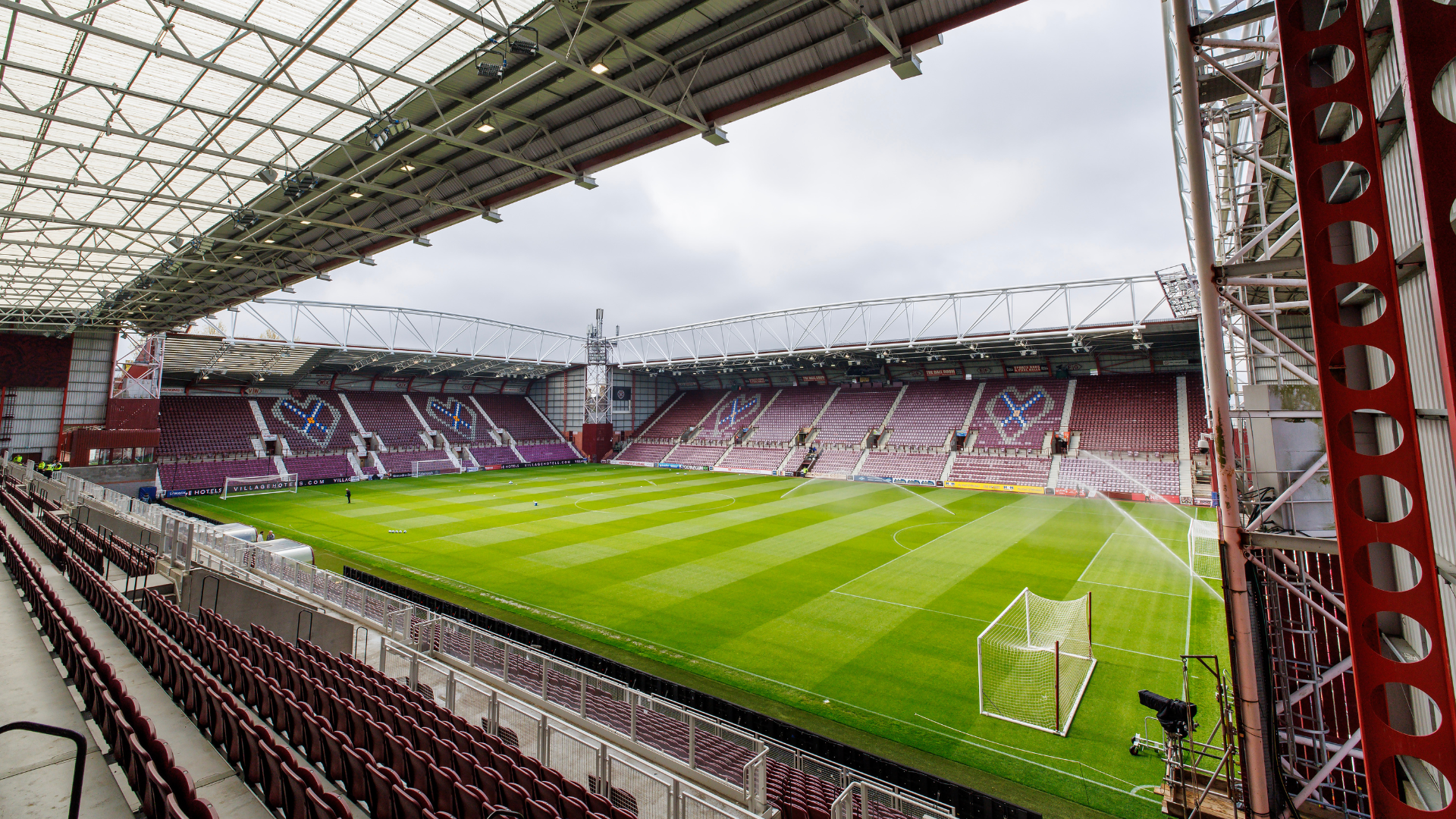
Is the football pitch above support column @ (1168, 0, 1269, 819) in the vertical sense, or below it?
below

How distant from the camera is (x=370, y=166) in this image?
1346 cm

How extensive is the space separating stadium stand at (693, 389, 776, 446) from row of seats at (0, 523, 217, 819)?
1897 inches

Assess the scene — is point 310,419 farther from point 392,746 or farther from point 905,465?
point 392,746

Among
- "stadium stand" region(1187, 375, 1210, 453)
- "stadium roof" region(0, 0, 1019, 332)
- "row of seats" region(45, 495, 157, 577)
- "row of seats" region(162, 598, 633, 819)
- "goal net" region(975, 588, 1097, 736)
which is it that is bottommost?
"goal net" region(975, 588, 1097, 736)

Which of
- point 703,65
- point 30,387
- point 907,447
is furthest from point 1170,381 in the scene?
point 30,387

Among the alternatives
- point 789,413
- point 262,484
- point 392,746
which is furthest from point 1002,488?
point 262,484

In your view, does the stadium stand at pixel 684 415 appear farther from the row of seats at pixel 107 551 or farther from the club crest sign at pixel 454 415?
the row of seats at pixel 107 551

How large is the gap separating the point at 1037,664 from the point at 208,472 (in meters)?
47.8

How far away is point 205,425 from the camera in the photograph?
42.6 m

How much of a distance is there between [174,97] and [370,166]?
3339 millimetres

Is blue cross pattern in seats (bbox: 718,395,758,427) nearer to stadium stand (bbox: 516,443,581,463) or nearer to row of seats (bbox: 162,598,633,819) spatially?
stadium stand (bbox: 516,443,581,463)

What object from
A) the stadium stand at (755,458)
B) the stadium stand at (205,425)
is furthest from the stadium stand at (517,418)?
the stadium stand at (755,458)

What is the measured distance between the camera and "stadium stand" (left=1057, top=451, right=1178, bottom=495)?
116 feet

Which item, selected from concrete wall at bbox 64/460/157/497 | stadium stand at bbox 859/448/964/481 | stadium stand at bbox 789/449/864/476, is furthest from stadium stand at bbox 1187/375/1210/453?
concrete wall at bbox 64/460/157/497
